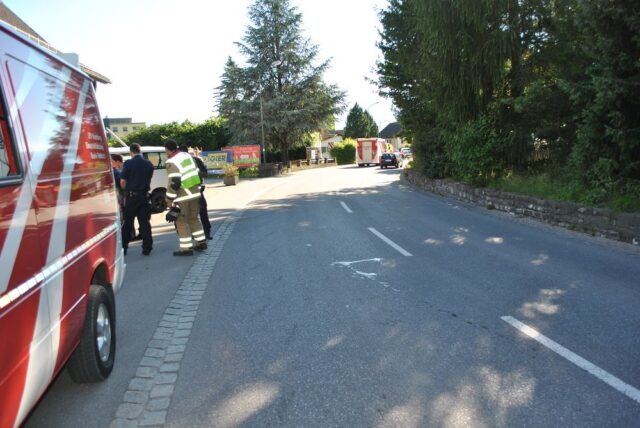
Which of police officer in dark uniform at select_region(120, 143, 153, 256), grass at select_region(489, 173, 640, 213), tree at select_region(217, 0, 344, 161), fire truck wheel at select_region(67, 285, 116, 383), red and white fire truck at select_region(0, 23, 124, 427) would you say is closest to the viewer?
red and white fire truck at select_region(0, 23, 124, 427)

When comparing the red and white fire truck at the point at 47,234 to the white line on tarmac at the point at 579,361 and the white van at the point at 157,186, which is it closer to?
the white line on tarmac at the point at 579,361

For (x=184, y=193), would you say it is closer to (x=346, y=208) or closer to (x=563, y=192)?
(x=346, y=208)

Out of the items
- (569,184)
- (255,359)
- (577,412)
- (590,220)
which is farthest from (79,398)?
(569,184)

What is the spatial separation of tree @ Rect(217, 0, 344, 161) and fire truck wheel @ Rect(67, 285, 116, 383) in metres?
42.9

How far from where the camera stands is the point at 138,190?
8.92 m

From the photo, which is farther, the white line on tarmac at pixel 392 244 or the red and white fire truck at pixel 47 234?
the white line on tarmac at pixel 392 244

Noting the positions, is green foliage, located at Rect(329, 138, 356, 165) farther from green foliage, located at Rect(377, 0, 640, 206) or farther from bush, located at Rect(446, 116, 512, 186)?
bush, located at Rect(446, 116, 512, 186)

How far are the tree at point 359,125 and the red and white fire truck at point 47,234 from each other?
100310mm

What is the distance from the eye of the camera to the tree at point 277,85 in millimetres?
46688

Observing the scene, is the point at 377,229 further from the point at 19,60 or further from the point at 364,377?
the point at 19,60

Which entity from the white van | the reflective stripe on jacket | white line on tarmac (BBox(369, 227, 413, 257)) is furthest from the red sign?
the reflective stripe on jacket

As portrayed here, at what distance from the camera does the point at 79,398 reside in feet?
11.6

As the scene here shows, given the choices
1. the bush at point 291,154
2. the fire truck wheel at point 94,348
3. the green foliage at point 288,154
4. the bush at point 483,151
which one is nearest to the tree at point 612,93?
the bush at point 483,151

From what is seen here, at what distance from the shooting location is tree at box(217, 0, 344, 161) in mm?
46688
